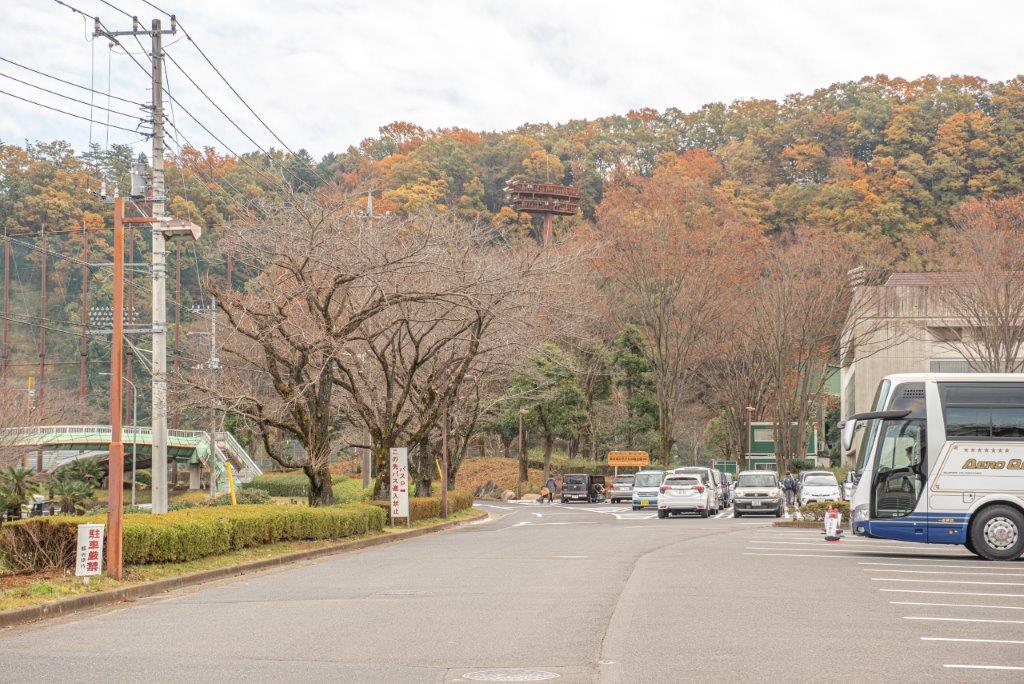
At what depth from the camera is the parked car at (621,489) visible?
192ft

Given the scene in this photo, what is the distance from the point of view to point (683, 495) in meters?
38.7

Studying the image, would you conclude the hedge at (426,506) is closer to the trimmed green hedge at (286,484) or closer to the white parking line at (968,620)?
the white parking line at (968,620)

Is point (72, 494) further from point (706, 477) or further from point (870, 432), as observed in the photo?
point (870, 432)

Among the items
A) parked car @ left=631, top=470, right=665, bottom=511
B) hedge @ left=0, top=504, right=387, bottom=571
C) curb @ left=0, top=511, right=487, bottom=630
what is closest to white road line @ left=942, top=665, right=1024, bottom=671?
curb @ left=0, top=511, right=487, bottom=630

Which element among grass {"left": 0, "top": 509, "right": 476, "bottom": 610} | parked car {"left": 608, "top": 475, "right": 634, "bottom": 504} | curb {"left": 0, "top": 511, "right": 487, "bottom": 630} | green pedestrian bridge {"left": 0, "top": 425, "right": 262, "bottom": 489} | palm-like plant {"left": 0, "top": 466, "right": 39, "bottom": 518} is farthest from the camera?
parked car {"left": 608, "top": 475, "right": 634, "bottom": 504}

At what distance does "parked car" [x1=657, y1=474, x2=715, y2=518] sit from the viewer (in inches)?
1526

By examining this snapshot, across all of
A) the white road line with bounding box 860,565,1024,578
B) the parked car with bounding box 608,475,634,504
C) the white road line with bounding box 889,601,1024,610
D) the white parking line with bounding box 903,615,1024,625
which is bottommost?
the parked car with bounding box 608,475,634,504

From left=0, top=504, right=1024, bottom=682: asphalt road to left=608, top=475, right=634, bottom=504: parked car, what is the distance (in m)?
38.3

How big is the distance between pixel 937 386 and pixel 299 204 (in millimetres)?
15356

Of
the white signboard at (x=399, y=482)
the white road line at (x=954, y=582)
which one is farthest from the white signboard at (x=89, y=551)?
the white signboard at (x=399, y=482)

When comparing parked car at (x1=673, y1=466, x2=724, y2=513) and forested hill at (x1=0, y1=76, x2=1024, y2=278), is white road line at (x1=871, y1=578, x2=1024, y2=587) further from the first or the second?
forested hill at (x1=0, y1=76, x2=1024, y2=278)

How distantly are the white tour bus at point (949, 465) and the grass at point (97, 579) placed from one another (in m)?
11.1

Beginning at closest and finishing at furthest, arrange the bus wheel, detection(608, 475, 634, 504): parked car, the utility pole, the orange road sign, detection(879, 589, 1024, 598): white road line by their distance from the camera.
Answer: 1. detection(879, 589, 1024, 598): white road line
2. the bus wheel
3. the utility pole
4. detection(608, 475, 634, 504): parked car
5. the orange road sign

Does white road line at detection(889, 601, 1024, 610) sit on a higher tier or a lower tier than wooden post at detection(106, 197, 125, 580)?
lower
